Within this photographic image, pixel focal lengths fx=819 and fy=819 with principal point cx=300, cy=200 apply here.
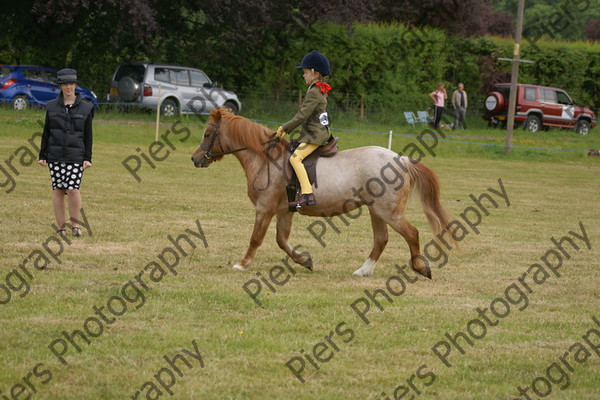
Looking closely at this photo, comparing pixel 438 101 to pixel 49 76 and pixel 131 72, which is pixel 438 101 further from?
pixel 49 76

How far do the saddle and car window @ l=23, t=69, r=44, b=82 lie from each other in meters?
20.7

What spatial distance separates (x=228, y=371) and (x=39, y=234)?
5562 mm

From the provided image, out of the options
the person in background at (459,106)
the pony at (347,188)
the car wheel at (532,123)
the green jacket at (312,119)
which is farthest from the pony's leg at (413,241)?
the car wheel at (532,123)

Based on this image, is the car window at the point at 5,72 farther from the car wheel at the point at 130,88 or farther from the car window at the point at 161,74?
the car window at the point at 161,74

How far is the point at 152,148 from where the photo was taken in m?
22.0

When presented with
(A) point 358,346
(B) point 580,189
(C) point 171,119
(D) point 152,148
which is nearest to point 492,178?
(B) point 580,189

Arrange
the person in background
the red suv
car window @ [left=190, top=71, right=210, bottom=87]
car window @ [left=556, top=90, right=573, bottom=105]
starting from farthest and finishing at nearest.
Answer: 1. car window @ [left=556, top=90, right=573, bottom=105]
2. the red suv
3. the person in background
4. car window @ [left=190, top=71, right=210, bottom=87]

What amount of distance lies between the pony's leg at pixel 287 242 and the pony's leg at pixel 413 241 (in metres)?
1.04

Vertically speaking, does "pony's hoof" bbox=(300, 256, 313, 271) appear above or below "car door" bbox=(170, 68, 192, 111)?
below

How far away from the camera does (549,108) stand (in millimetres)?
33688

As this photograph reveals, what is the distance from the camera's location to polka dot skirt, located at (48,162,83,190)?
1015 centimetres

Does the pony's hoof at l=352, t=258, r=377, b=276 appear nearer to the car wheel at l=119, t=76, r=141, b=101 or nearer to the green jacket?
the green jacket

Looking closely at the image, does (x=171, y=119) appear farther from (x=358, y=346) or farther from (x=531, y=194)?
(x=358, y=346)

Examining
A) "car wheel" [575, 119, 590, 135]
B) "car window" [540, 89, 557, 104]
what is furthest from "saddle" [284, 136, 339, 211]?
"car wheel" [575, 119, 590, 135]
